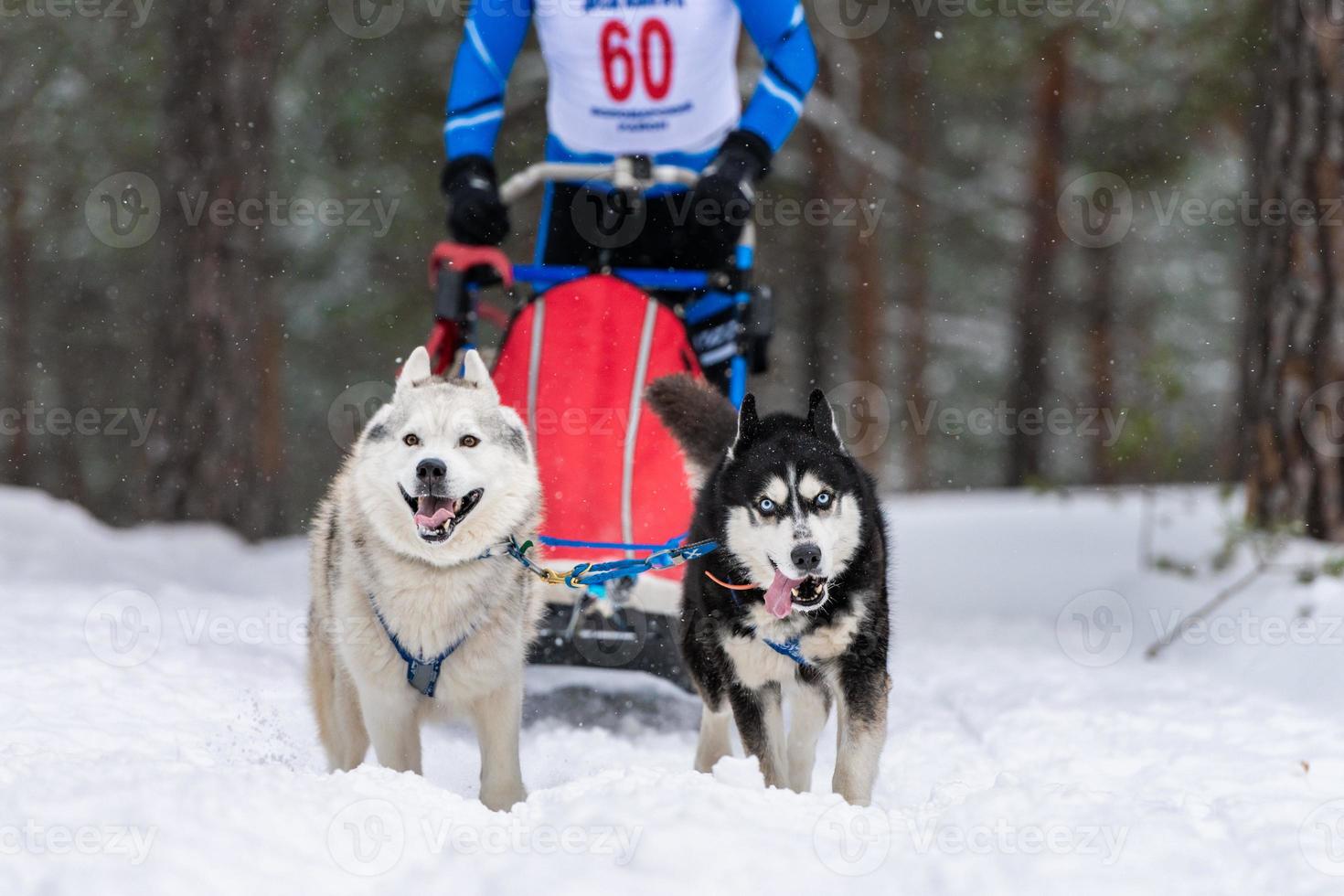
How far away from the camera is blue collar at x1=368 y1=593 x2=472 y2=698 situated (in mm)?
3193

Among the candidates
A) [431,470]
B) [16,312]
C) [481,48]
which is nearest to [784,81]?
[481,48]

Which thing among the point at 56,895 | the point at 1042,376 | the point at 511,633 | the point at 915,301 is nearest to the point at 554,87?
the point at 511,633

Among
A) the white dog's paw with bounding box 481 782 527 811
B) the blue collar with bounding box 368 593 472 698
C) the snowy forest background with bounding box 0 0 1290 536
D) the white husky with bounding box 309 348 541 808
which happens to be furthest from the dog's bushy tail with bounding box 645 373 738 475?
the snowy forest background with bounding box 0 0 1290 536

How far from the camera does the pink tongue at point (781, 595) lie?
311cm

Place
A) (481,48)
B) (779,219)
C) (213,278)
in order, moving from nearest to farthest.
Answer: (481,48) < (213,278) < (779,219)

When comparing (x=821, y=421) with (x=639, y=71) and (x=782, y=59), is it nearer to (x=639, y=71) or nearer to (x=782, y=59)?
(x=782, y=59)

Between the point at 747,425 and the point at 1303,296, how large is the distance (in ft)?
12.1

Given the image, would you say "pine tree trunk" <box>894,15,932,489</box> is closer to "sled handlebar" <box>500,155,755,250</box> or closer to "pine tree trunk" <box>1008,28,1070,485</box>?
"pine tree trunk" <box>1008,28,1070,485</box>

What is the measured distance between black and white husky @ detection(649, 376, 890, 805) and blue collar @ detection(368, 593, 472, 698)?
704mm

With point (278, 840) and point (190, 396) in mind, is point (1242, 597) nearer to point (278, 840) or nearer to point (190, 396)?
Answer: point (278, 840)

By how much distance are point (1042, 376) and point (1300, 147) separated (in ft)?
28.4

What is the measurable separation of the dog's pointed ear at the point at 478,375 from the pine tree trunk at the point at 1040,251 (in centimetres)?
1111

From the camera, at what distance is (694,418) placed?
145 inches

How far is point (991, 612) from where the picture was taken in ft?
22.1
